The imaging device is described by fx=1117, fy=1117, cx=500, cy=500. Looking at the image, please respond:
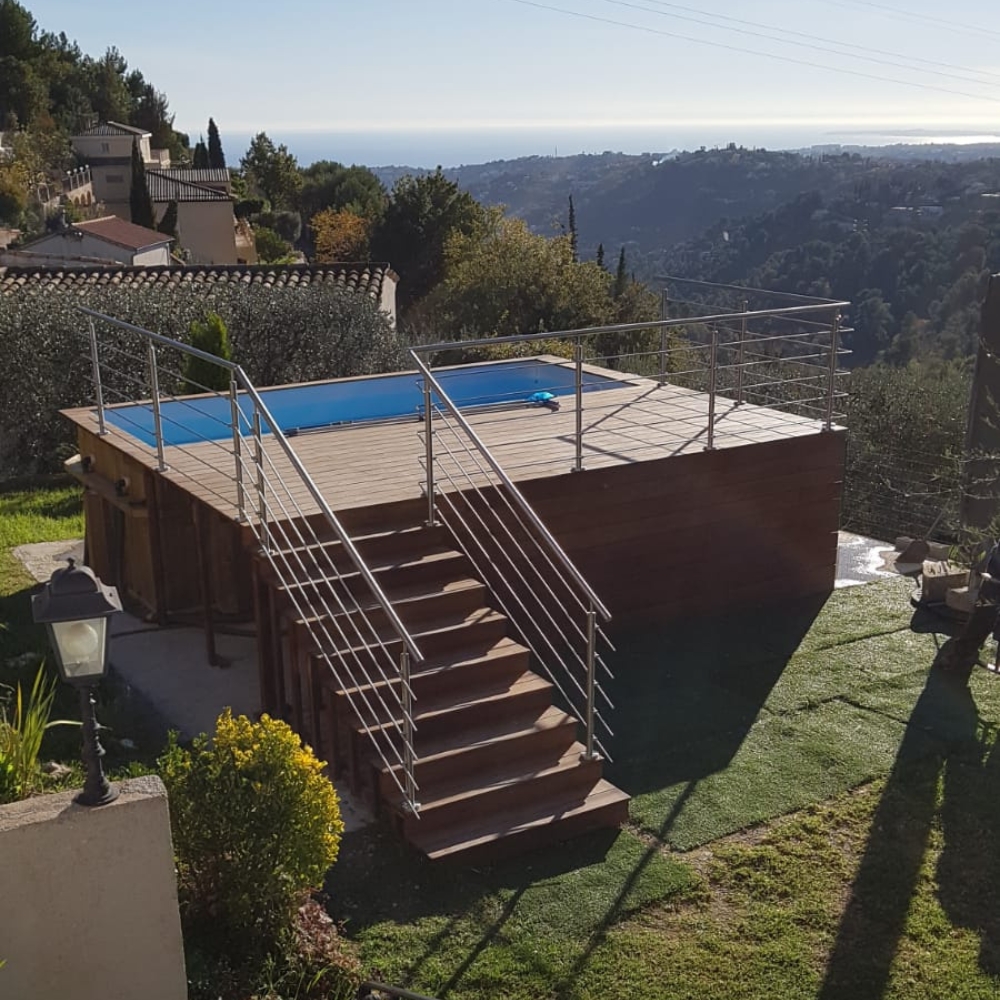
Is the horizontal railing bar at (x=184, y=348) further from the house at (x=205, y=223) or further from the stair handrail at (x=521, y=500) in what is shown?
the house at (x=205, y=223)

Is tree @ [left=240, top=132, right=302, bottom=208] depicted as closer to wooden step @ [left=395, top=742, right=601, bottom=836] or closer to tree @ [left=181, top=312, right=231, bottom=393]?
tree @ [left=181, top=312, right=231, bottom=393]

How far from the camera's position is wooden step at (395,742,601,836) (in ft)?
19.5

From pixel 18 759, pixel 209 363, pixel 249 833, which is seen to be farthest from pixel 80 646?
pixel 209 363

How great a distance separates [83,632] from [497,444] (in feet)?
19.3

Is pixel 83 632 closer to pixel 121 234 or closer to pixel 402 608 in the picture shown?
pixel 402 608

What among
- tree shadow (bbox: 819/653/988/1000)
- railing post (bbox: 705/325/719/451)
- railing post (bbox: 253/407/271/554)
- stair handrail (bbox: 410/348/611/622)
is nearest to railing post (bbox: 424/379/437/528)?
stair handrail (bbox: 410/348/611/622)

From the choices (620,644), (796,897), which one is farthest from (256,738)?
(620,644)

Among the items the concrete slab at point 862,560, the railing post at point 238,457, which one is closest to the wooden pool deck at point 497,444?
the railing post at point 238,457

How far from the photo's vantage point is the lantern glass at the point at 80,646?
13.0ft

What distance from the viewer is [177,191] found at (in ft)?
166

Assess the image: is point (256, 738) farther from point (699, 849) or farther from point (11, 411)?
point (11, 411)

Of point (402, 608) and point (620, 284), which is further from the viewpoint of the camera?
A: point (620, 284)

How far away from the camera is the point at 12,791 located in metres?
4.67

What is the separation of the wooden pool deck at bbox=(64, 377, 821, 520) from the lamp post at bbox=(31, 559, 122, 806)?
3415mm
